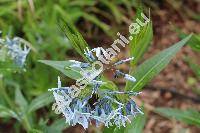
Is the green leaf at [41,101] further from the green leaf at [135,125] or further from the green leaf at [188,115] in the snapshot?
the green leaf at [135,125]

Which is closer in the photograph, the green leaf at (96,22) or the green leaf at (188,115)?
the green leaf at (188,115)

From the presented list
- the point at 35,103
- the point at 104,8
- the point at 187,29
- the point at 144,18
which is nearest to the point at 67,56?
the point at 104,8

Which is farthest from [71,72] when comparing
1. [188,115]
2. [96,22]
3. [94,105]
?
[96,22]

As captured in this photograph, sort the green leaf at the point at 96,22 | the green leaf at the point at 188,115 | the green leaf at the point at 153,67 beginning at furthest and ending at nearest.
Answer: the green leaf at the point at 96,22 < the green leaf at the point at 188,115 < the green leaf at the point at 153,67

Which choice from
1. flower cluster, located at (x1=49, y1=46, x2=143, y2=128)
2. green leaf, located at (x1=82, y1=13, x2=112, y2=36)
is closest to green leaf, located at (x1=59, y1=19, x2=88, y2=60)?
flower cluster, located at (x1=49, y1=46, x2=143, y2=128)

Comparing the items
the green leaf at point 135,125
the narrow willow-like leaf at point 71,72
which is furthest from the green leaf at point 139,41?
the green leaf at point 135,125

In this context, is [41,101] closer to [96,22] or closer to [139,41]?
[139,41]
